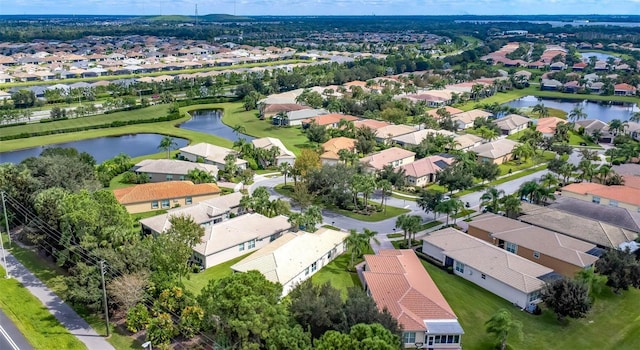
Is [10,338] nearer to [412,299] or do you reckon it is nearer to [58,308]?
[58,308]

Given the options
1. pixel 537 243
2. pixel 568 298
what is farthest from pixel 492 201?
pixel 568 298

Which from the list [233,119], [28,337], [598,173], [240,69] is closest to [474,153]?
[598,173]

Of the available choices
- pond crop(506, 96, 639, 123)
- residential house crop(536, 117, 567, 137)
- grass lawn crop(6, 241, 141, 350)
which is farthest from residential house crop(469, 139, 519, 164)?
grass lawn crop(6, 241, 141, 350)

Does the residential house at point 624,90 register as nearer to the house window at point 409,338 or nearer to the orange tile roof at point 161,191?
the orange tile roof at point 161,191

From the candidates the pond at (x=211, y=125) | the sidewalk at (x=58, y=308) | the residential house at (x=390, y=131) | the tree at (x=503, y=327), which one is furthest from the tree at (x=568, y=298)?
the pond at (x=211, y=125)

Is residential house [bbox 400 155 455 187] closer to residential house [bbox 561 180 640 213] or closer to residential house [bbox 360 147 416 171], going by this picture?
residential house [bbox 360 147 416 171]

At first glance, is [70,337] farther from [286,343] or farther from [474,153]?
[474,153]

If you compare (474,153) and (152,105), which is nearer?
(474,153)
